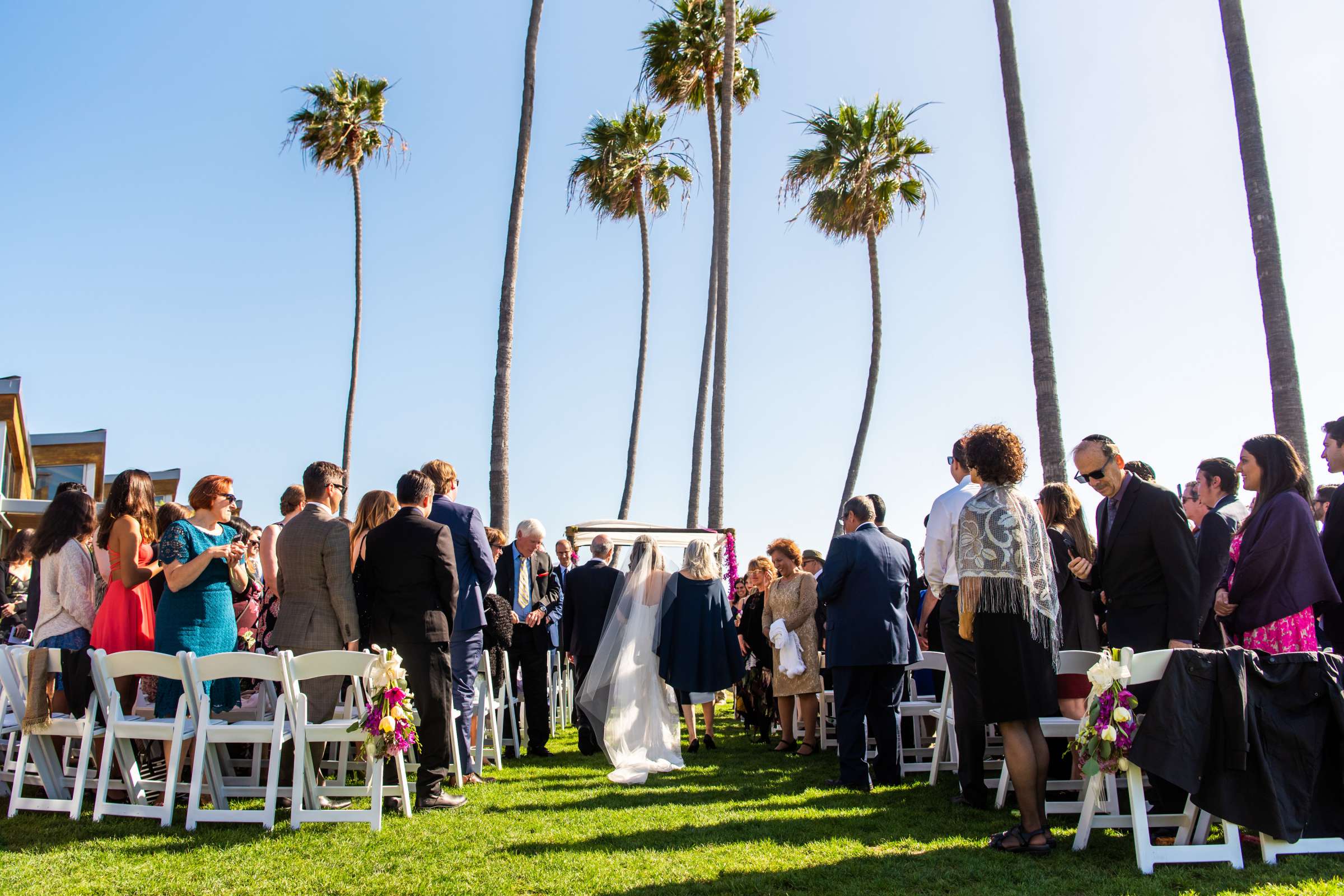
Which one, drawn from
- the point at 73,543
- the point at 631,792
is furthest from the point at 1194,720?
the point at 73,543

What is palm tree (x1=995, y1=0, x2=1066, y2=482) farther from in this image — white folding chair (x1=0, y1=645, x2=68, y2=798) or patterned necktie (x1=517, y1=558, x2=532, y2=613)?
white folding chair (x1=0, y1=645, x2=68, y2=798)

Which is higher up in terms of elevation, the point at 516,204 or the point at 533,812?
the point at 516,204

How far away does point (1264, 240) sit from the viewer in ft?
31.3

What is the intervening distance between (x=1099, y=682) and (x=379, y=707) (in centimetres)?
375

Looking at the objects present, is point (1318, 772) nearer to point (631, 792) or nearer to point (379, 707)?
point (631, 792)

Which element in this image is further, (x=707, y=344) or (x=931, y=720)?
(x=707, y=344)

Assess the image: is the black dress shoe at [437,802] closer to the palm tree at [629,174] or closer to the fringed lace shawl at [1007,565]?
the fringed lace shawl at [1007,565]

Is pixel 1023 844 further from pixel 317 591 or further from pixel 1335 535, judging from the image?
pixel 317 591

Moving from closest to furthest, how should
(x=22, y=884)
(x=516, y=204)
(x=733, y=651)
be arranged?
1. (x=22, y=884)
2. (x=733, y=651)
3. (x=516, y=204)

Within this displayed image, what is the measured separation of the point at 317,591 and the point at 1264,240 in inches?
369

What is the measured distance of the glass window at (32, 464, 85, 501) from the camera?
27016mm

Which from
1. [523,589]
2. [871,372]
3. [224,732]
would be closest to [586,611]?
[523,589]

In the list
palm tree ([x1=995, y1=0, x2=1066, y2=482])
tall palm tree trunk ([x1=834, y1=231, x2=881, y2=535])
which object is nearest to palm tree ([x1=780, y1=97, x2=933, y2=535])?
tall palm tree trunk ([x1=834, y1=231, x2=881, y2=535])

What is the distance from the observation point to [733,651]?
8594 millimetres
